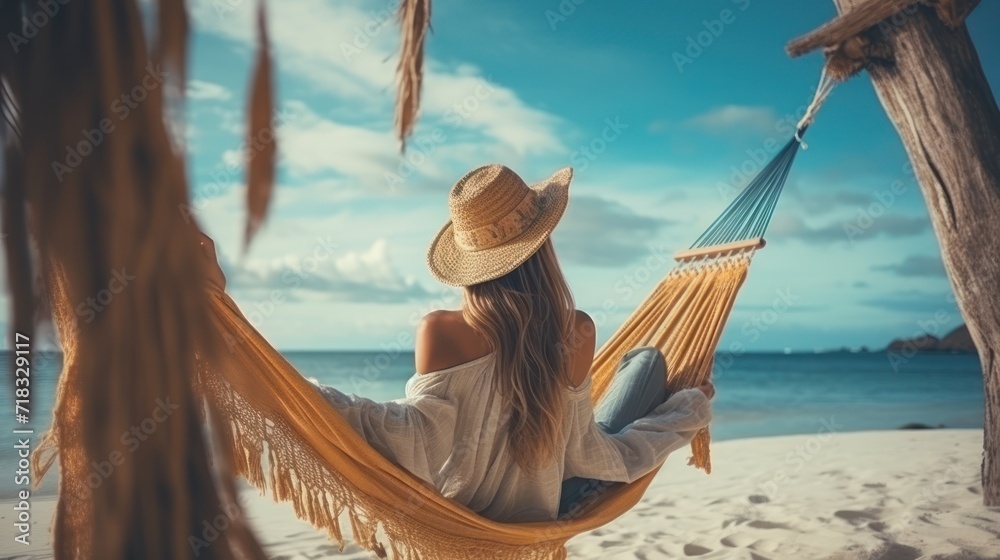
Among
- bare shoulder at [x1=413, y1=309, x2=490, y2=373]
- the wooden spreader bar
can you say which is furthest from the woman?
the wooden spreader bar

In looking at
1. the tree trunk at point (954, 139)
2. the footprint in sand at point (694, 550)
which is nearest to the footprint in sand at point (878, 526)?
the footprint in sand at point (694, 550)

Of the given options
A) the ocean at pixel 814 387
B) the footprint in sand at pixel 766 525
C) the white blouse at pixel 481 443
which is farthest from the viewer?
the ocean at pixel 814 387

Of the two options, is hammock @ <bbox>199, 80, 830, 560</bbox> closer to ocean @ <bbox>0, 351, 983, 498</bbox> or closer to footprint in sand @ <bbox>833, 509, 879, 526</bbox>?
footprint in sand @ <bbox>833, 509, 879, 526</bbox>

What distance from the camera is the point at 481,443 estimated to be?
1655 millimetres

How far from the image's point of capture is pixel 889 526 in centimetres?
287

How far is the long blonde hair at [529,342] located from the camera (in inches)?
63.0

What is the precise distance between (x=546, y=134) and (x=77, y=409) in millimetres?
13418

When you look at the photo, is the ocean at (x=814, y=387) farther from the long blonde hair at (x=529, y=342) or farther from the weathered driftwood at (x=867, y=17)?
the weathered driftwood at (x=867, y=17)

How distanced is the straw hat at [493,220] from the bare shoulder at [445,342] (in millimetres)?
91

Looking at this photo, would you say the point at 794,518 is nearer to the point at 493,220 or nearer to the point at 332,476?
the point at 493,220

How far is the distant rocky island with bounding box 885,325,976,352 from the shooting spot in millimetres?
15031

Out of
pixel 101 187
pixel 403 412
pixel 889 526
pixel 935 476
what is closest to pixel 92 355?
pixel 101 187

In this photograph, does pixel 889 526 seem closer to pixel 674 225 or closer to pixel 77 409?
pixel 77 409

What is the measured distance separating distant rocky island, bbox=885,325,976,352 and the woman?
14.5 meters
